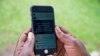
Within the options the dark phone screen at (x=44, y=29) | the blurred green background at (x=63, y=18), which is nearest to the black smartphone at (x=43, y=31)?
the dark phone screen at (x=44, y=29)

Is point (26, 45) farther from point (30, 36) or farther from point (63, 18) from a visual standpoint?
point (63, 18)

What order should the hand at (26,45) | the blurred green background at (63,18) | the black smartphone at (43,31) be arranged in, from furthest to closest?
the blurred green background at (63,18)
the black smartphone at (43,31)
the hand at (26,45)

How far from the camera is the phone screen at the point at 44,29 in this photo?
0.89 meters

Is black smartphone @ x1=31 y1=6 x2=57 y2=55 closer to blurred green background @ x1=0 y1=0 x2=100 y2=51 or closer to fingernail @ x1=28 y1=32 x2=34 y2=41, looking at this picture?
fingernail @ x1=28 y1=32 x2=34 y2=41

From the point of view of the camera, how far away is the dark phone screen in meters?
0.89

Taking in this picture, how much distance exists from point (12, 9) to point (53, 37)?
0.30m

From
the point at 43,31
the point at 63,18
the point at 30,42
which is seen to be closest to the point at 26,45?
the point at 30,42

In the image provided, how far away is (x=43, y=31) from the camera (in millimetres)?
907

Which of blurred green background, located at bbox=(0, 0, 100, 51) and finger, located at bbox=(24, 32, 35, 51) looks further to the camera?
blurred green background, located at bbox=(0, 0, 100, 51)

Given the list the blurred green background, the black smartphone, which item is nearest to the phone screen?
the black smartphone

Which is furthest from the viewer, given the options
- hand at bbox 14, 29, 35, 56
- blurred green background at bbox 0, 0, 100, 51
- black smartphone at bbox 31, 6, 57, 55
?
blurred green background at bbox 0, 0, 100, 51

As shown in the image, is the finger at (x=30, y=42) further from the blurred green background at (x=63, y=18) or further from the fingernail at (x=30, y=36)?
the blurred green background at (x=63, y=18)

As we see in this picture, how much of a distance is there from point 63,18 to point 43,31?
276 millimetres

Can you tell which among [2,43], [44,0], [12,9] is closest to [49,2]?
[44,0]
